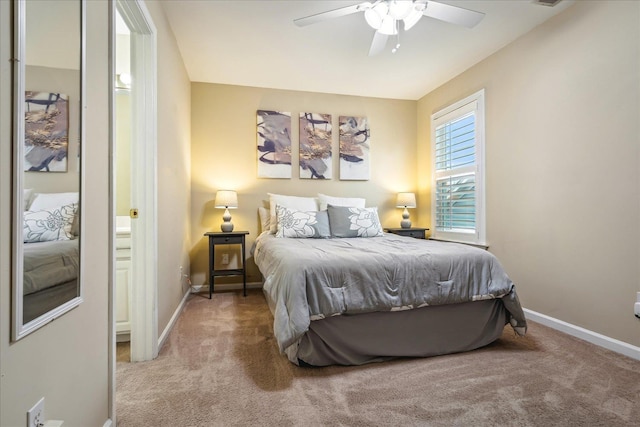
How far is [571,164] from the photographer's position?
2.38 m

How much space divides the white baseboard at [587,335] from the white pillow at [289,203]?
2462 millimetres

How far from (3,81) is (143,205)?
1.29 m

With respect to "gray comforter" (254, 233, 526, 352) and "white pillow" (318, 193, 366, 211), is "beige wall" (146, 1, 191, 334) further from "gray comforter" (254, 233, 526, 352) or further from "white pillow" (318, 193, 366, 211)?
"white pillow" (318, 193, 366, 211)

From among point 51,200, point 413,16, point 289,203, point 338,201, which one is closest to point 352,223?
point 338,201

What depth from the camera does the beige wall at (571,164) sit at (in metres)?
2.04

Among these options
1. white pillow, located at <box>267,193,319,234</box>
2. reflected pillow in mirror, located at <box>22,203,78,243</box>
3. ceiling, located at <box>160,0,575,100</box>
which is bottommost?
reflected pillow in mirror, located at <box>22,203,78,243</box>

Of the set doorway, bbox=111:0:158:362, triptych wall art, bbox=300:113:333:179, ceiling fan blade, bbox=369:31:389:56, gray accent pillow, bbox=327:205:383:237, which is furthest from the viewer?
triptych wall art, bbox=300:113:333:179

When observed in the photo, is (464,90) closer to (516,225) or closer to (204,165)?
(516,225)

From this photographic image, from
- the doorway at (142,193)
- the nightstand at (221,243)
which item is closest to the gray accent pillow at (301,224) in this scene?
the nightstand at (221,243)

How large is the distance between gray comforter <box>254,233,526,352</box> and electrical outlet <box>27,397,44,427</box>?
1.01m

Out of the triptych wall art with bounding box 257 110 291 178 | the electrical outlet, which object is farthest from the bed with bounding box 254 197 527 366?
the triptych wall art with bounding box 257 110 291 178

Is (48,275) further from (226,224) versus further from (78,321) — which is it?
(226,224)

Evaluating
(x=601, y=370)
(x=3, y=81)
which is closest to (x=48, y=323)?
(x=3, y=81)

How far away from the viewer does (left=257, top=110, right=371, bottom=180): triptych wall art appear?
13.0ft
